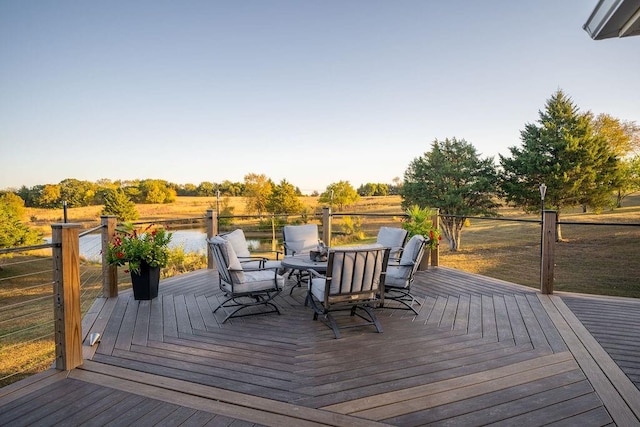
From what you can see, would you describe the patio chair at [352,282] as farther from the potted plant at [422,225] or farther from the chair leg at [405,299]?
the potted plant at [422,225]

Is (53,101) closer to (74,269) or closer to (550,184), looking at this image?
(74,269)

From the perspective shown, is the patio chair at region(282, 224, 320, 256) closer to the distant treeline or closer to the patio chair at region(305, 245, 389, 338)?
the patio chair at region(305, 245, 389, 338)

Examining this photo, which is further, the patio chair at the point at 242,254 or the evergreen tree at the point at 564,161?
→ the evergreen tree at the point at 564,161

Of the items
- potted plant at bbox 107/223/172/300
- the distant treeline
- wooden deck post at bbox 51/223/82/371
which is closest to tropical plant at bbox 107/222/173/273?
potted plant at bbox 107/223/172/300

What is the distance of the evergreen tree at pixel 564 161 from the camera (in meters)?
19.6

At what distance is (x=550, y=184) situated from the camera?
19.9 metres

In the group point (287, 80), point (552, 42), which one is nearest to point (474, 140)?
point (552, 42)

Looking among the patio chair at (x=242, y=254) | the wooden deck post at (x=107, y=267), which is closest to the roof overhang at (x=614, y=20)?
the patio chair at (x=242, y=254)

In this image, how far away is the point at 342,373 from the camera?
8.48ft

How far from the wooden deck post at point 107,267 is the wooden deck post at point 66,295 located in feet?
6.40

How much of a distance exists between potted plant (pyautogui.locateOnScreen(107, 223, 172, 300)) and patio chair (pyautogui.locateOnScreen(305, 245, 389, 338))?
7.03 feet

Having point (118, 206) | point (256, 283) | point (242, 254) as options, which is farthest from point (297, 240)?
point (118, 206)

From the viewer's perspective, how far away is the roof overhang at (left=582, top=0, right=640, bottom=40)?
2189mm

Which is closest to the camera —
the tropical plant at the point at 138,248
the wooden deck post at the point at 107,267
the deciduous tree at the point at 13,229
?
the tropical plant at the point at 138,248
